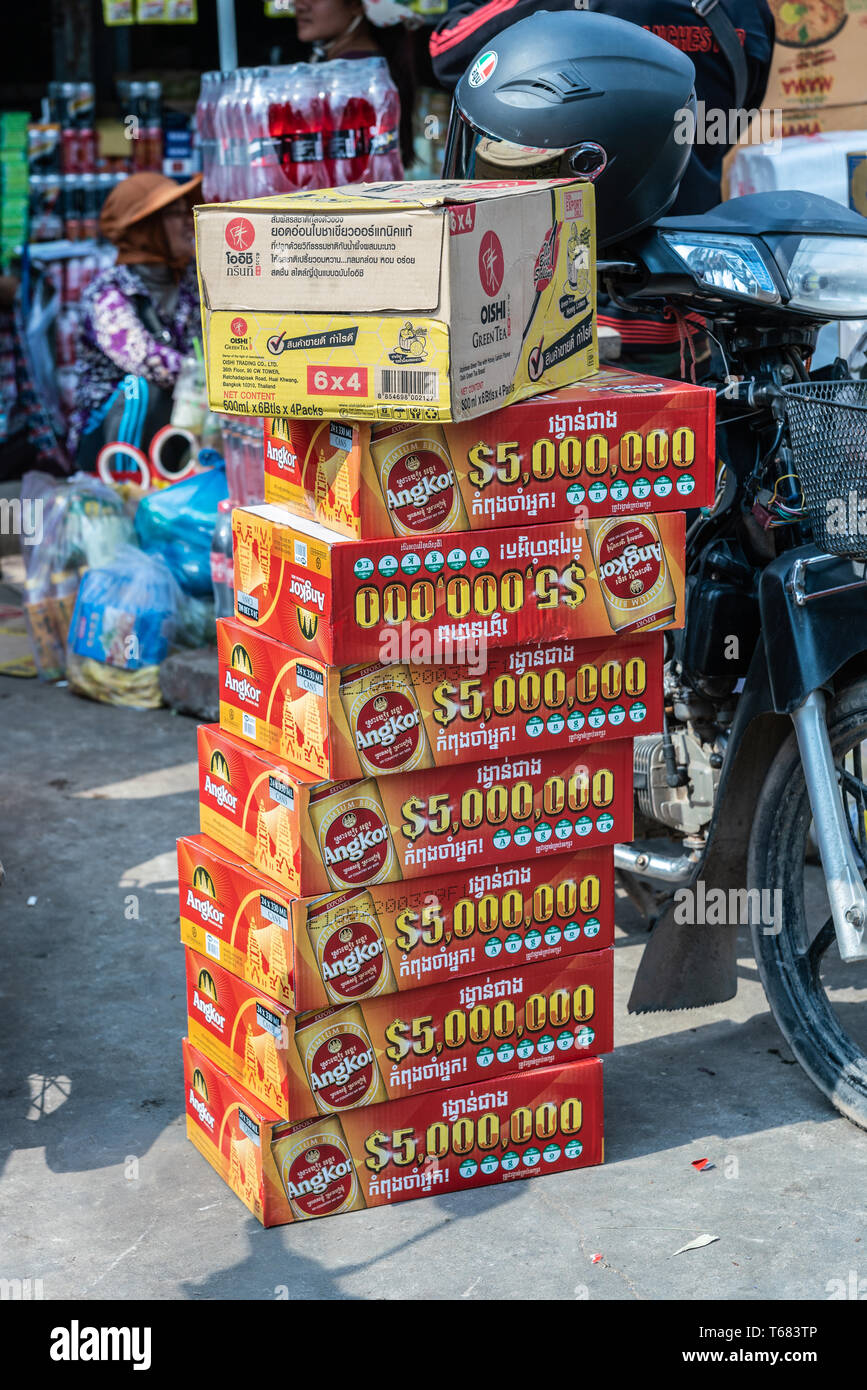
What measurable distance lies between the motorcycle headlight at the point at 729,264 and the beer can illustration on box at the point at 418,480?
673mm

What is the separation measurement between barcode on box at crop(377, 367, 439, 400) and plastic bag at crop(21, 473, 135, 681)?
3824mm

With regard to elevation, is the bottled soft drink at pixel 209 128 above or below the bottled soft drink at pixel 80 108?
below

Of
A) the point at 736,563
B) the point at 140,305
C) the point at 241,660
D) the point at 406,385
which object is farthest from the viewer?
the point at 140,305

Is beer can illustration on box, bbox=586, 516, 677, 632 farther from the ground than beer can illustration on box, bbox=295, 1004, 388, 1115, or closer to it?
farther from the ground

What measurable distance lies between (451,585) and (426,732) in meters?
0.25

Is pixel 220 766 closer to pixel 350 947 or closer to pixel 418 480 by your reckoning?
pixel 350 947

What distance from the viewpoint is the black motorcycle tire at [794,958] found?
9.59ft

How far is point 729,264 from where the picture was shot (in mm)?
2820

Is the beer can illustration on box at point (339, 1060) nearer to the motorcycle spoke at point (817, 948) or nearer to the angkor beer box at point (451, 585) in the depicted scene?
the angkor beer box at point (451, 585)

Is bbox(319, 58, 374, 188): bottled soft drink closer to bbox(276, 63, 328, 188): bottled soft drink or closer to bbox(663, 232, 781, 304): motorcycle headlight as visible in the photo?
bbox(276, 63, 328, 188): bottled soft drink

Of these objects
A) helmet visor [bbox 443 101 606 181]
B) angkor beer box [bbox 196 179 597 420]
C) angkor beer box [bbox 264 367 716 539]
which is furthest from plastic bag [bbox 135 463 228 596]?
angkor beer box [bbox 196 179 597 420]

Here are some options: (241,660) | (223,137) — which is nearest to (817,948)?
(241,660)

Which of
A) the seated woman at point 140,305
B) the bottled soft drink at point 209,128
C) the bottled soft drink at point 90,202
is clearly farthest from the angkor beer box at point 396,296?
the bottled soft drink at point 90,202

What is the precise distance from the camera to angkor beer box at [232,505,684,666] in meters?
2.47
